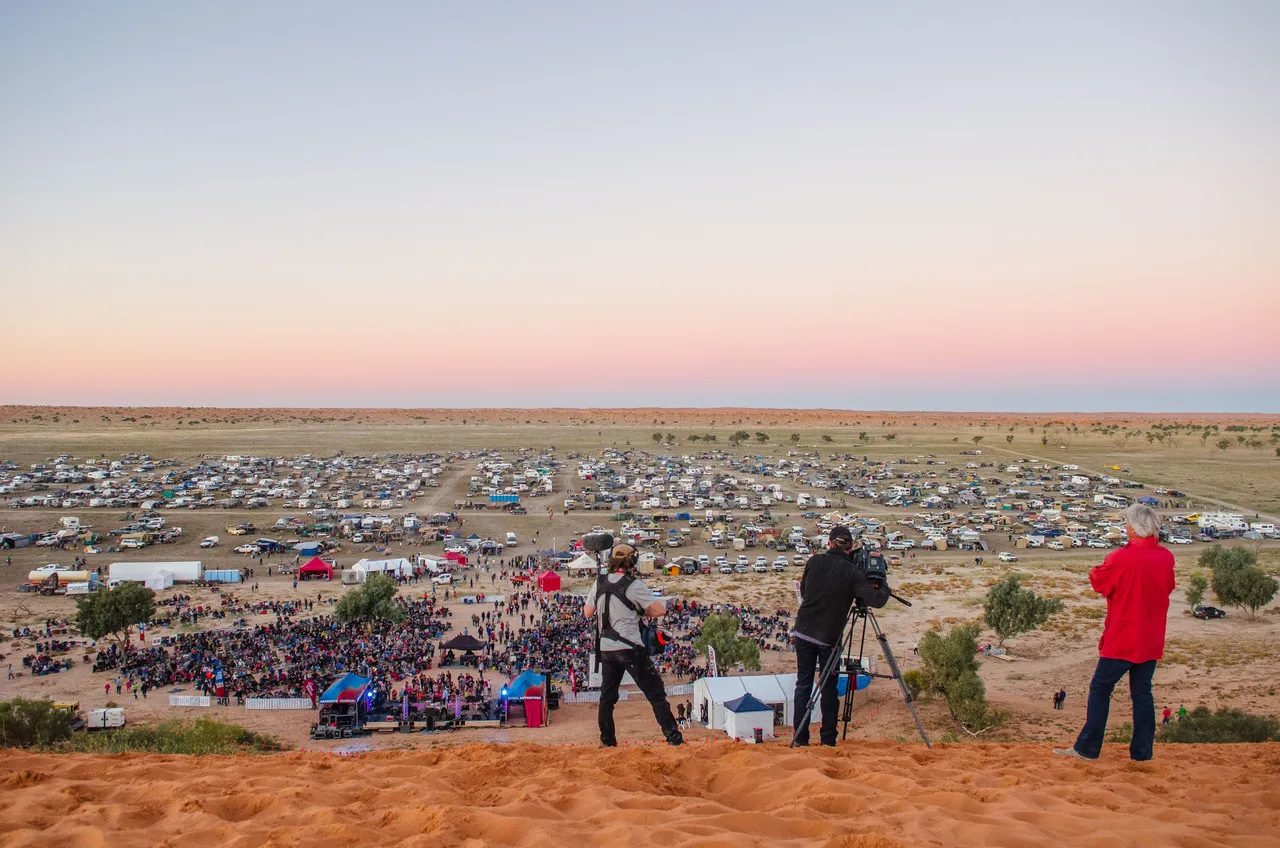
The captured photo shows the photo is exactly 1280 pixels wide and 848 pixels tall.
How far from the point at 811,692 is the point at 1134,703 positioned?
266 centimetres

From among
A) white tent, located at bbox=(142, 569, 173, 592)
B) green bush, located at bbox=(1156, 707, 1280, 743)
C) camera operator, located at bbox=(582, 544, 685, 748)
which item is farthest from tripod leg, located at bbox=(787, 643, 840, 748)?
white tent, located at bbox=(142, 569, 173, 592)

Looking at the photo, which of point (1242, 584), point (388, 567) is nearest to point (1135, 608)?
point (1242, 584)

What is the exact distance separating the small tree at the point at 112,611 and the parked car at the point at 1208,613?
135 feet

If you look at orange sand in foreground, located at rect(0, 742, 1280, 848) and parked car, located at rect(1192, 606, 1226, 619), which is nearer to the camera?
orange sand in foreground, located at rect(0, 742, 1280, 848)

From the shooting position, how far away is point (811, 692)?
6508mm

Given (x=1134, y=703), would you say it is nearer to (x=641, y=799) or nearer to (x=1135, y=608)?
(x=1135, y=608)

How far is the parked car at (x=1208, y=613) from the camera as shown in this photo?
29058 millimetres

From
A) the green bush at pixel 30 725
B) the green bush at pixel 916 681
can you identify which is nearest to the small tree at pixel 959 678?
the green bush at pixel 916 681

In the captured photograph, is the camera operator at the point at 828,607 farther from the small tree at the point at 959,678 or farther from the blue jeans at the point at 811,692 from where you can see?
the small tree at the point at 959,678

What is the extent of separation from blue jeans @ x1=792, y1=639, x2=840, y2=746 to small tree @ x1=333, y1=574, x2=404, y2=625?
78.8 feet

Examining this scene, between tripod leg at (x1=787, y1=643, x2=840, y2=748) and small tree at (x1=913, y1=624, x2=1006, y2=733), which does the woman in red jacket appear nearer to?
tripod leg at (x1=787, y1=643, x2=840, y2=748)

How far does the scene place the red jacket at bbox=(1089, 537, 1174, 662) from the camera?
5.57 meters

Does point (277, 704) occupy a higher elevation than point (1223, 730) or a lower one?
lower

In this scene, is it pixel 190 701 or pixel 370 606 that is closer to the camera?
pixel 190 701
